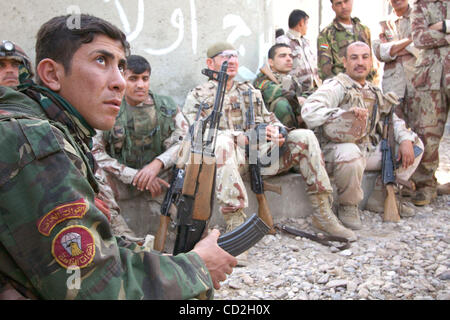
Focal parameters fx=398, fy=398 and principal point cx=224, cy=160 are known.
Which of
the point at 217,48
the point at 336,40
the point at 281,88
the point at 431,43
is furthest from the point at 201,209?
the point at 336,40

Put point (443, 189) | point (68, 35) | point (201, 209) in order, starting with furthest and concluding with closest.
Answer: point (443, 189) → point (201, 209) → point (68, 35)

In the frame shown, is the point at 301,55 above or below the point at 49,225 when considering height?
above

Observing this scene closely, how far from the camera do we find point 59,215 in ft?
3.36

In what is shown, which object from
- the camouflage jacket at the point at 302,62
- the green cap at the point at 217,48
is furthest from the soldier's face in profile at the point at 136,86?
the camouflage jacket at the point at 302,62

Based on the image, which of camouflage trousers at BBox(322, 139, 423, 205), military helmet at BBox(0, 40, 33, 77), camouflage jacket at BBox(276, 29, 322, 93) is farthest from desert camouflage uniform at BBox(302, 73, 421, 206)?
military helmet at BBox(0, 40, 33, 77)

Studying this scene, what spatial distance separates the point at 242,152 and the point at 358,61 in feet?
5.51

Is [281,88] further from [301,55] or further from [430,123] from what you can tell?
[430,123]

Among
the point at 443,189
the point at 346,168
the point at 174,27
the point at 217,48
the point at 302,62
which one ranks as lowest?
the point at 443,189

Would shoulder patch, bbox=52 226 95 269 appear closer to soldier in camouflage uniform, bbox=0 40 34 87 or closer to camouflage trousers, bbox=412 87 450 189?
soldier in camouflage uniform, bbox=0 40 34 87

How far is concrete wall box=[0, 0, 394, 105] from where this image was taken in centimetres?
376

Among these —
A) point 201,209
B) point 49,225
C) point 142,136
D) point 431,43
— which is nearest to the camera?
point 49,225

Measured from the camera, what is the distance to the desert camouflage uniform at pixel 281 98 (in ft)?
14.7

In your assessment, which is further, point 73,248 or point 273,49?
point 273,49

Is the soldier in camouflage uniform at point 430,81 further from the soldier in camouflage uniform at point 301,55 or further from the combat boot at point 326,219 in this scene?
the combat boot at point 326,219
